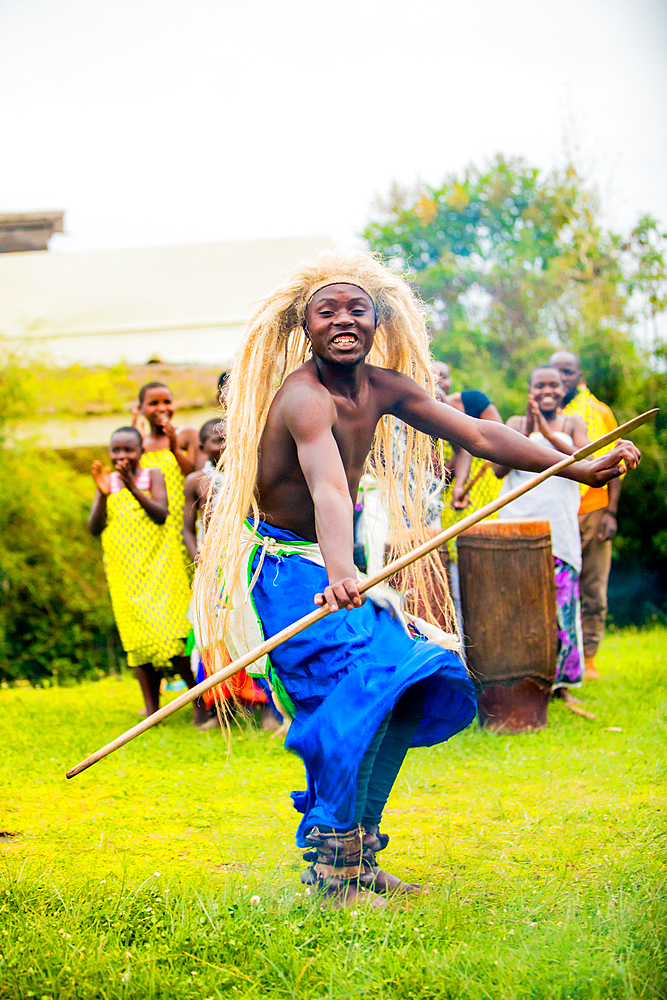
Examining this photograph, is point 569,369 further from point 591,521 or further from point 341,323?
point 341,323

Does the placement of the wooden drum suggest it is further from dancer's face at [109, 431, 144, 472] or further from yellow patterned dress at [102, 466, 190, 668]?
dancer's face at [109, 431, 144, 472]

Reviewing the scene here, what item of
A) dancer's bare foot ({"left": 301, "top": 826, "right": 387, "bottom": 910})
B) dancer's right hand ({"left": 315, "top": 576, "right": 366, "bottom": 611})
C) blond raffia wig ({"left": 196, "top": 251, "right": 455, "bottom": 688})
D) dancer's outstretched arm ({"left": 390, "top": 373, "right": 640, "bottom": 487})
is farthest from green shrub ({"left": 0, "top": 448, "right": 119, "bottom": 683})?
dancer's right hand ({"left": 315, "top": 576, "right": 366, "bottom": 611})

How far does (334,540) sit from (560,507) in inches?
127

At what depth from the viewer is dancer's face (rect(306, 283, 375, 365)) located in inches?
110

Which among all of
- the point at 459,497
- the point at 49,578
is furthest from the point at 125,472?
the point at 49,578

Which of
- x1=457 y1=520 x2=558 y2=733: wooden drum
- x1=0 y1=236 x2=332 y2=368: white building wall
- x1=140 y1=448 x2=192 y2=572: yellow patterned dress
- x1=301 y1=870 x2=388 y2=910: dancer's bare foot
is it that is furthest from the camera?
x1=0 y1=236 x2=332 y2=368: white building wall

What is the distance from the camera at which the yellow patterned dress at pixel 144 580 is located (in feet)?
18.0

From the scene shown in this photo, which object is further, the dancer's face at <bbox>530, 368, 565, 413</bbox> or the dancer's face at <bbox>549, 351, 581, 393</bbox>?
the dancer's face at <bbox>549, 351, 581, 393</bbox>

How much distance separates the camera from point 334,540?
103 inches

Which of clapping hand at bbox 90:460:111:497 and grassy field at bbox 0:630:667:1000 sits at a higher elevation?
clapping hand at bbox 90:460:111:497

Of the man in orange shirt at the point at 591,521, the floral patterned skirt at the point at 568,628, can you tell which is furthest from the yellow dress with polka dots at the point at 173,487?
the man in orange shirt at the point at 591,521

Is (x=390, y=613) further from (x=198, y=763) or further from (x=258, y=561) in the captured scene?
(x=198, y=763)

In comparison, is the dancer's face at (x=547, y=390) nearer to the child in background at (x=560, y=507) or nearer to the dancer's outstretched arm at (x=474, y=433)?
the child in background at (x=560, y=507)

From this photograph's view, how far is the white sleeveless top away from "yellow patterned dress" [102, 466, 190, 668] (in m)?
2.06
